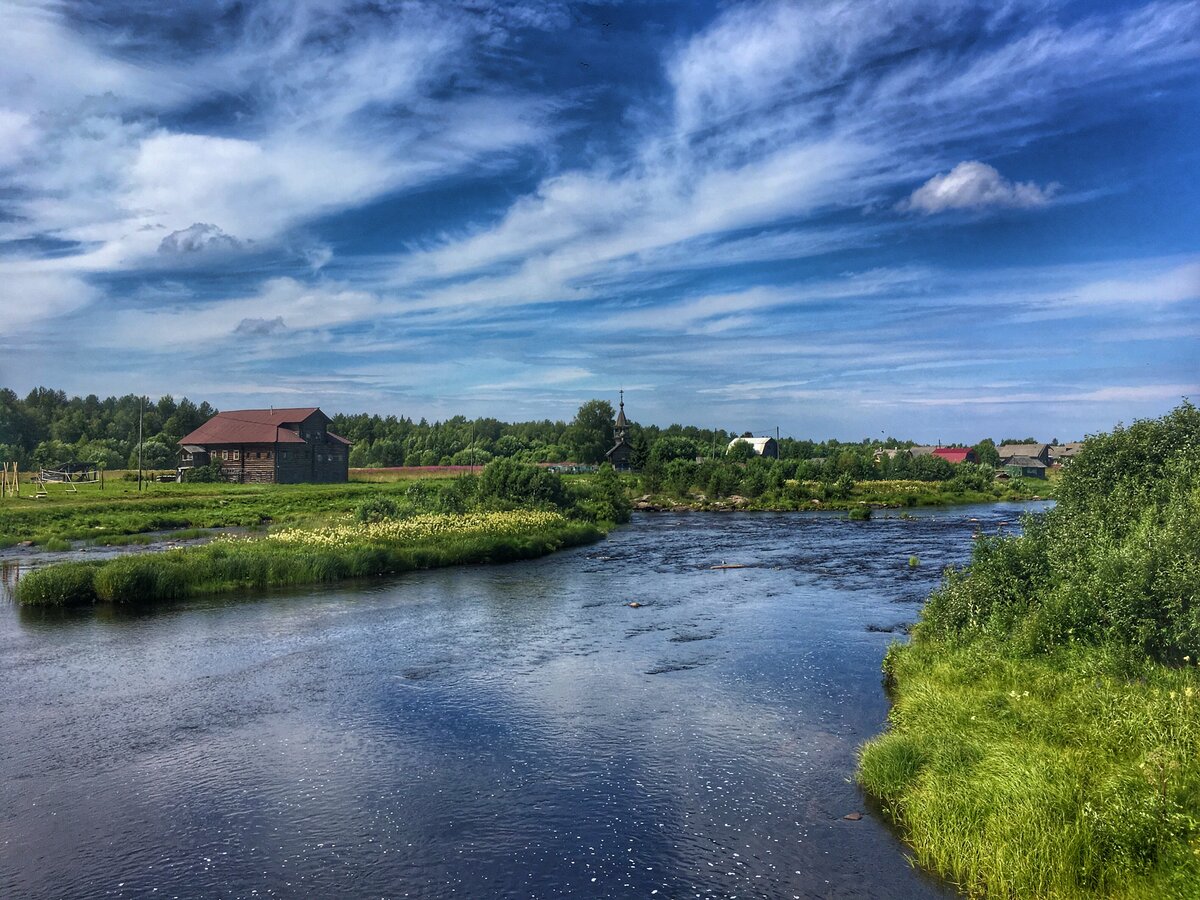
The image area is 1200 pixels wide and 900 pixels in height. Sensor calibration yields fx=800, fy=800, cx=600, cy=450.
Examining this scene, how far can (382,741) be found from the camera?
17.2 m

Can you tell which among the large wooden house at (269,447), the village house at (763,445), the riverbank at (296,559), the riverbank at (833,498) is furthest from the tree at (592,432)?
the riverbank at (296,559)

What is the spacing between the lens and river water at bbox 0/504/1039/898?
1215 centimetres

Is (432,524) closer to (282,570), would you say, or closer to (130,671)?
(282,570)

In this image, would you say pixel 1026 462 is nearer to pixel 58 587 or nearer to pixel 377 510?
pixel 377 510

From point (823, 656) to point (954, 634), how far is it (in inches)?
158

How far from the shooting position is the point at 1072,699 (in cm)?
1499

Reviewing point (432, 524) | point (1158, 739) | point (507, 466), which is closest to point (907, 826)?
point (1158, 739)

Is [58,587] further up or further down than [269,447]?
further down

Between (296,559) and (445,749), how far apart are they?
74.5ft

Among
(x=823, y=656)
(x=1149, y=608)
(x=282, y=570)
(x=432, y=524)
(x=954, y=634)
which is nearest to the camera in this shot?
(x=1149, y=608)

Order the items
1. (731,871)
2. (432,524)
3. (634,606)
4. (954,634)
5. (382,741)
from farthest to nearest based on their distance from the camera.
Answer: (432,524)
(634,606)
(954,634)
(382,741)
(731,871)

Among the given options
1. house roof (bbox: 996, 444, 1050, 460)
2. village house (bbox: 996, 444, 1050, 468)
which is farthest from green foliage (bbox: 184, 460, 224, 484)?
house roof (bbox: 996, 444, 1050, 460)

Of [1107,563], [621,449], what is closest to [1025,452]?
[621,449]

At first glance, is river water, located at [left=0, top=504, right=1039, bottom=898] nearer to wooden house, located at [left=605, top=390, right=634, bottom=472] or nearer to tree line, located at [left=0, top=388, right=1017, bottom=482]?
tree line, located at [left=0, top=388, right=1017, bottom=482]
